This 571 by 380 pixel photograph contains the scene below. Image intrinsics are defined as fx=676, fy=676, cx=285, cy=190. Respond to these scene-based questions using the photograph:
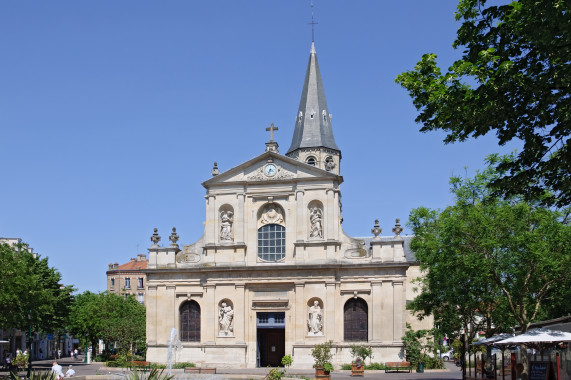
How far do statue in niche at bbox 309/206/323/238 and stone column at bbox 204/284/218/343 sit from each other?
7.89m

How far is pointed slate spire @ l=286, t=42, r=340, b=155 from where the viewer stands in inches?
2431

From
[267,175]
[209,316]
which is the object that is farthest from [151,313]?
[267,175]

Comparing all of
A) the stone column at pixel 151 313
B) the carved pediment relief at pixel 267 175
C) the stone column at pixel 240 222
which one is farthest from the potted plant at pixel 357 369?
the stone column at pixel 151 313

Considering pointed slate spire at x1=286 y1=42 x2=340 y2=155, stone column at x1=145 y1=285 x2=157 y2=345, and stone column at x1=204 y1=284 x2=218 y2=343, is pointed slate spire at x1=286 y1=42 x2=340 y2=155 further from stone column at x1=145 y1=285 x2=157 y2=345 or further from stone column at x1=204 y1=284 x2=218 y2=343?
stone column at x1=145 y1=285 x2=157 y2=345

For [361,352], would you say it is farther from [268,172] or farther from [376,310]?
[268,172]

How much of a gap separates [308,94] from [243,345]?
2598cm

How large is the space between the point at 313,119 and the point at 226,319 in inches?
902

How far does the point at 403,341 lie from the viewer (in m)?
44.0

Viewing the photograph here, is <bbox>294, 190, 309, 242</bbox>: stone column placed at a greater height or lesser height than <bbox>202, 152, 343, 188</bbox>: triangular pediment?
lesser

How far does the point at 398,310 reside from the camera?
44188mm

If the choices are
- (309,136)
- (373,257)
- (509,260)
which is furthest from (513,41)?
(309,136)

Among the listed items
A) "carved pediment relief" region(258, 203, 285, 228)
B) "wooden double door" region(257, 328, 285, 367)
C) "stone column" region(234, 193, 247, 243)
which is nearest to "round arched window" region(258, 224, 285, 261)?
"carved pediment relief" region(258, 203, 285, 228)

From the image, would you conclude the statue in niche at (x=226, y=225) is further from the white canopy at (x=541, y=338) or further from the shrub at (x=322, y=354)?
the white canopy at (x=541, y=338)

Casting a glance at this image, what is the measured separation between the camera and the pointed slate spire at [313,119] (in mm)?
61750
